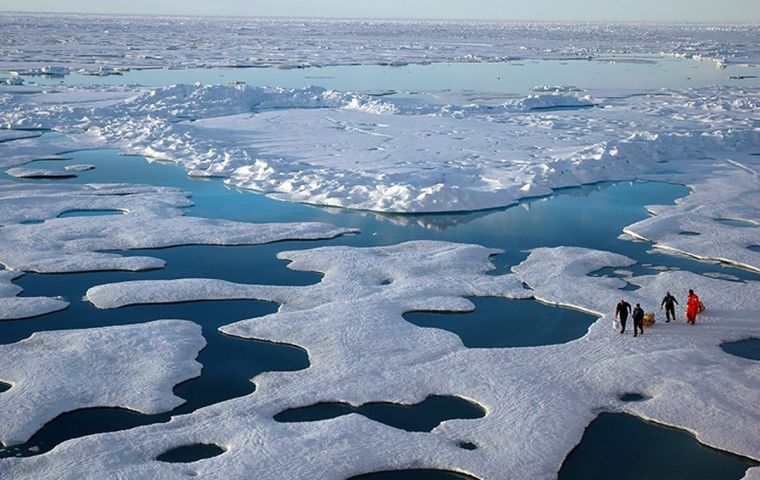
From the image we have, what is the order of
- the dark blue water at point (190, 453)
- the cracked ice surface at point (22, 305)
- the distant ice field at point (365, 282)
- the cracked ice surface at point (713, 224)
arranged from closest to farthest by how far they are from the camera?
the dark blue water at point (190, 453)
the distant ice field at point (365, 282)
the cracked ice surface at point (22, 305)
the cracked ice surface at point (713, 224)

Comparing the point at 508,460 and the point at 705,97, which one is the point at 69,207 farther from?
the point at 705,97

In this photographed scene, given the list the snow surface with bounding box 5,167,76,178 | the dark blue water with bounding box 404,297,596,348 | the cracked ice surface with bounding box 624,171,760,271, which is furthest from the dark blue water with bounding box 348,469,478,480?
the snow surface with bounding box 5,167,76,178

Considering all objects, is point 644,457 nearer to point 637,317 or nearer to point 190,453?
point 637,317

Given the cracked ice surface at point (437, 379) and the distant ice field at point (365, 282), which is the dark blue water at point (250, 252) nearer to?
the distant ice field at point (365, 282)

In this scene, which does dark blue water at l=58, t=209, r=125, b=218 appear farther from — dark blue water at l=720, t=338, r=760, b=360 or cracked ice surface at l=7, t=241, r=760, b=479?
dark blue water at l=720, t=338, r=760, b=360

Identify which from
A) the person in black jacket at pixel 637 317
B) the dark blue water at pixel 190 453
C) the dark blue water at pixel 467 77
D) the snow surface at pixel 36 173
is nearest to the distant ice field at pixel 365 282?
the dark blue water at pixel 190 453

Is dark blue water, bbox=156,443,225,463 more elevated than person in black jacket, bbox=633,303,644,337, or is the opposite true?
person in black jacket, bbox=633,303,644,337
